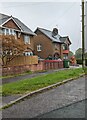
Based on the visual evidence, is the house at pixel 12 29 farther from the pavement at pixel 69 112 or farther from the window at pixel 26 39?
the pavement at pixel 69 112

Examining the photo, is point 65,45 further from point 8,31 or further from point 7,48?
point 7,48

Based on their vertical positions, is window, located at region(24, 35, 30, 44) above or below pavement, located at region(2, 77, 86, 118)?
above

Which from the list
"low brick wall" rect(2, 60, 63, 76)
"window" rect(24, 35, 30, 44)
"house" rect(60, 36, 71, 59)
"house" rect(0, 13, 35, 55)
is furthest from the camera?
"house" rect(60, 36, 71, 59)

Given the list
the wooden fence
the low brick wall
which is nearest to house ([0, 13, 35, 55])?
the wooden fence

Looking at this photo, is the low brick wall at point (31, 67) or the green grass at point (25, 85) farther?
the low brick wall at point (31, 67)

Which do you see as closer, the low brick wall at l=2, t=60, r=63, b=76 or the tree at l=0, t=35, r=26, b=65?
the low brick wall at l=2, t=60, r=63, b=76

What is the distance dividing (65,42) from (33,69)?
102 feet

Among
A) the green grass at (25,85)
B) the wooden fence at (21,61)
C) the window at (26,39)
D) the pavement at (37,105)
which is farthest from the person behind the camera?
the window at (26,39)

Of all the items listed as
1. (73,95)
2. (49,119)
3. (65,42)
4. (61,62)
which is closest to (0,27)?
(61,62)

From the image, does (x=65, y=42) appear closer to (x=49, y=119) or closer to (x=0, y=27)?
(x=0, y=27)

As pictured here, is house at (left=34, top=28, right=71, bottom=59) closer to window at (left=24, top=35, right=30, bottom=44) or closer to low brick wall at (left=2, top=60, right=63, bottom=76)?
window at (left=24, top=35, right=30, bottom=44)

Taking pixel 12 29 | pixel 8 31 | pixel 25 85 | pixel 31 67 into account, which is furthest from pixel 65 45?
pixel 25 85

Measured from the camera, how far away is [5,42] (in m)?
23.3

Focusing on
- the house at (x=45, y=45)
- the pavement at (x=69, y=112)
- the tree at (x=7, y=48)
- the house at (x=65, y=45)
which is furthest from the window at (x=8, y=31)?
the pavement at (x=69, y=112)
